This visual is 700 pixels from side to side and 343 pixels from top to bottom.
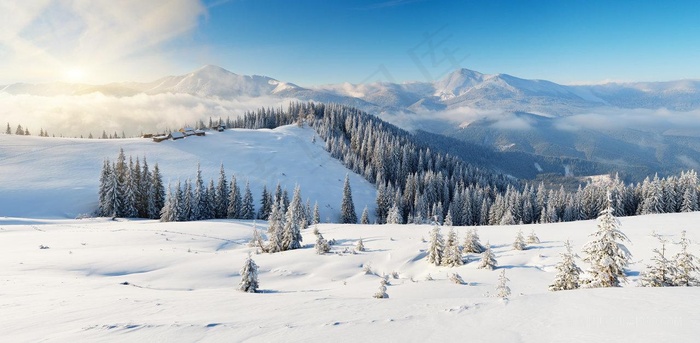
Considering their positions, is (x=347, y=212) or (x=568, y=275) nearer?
(x=568, y=275)

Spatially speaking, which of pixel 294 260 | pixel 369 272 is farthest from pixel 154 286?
pixel 369 272

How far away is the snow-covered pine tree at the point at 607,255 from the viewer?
508 inches

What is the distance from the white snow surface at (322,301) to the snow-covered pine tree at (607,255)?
4.24 ft

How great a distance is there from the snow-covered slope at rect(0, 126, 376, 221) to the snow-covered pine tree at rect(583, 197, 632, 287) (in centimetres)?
8049

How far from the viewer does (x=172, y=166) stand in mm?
98688

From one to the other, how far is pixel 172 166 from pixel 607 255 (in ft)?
349

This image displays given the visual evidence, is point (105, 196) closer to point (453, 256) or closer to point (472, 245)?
point (453, 256)

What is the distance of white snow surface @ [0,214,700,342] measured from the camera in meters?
7.56

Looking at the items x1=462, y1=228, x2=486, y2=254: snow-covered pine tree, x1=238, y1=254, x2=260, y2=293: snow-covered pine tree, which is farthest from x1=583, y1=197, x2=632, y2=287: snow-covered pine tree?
x1=238, y1=254, x2=260, y2=293: snow-covered pine tree

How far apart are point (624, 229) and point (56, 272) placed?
37937mm

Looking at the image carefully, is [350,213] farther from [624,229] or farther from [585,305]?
[585,305]

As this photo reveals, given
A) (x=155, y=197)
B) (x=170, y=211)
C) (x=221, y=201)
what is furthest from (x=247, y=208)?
(x=155, y=197)

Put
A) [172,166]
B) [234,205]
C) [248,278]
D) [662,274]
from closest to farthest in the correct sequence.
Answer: [662,274] → [248,278] → [234,205] → [172,166]

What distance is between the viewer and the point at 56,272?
17891 mm
